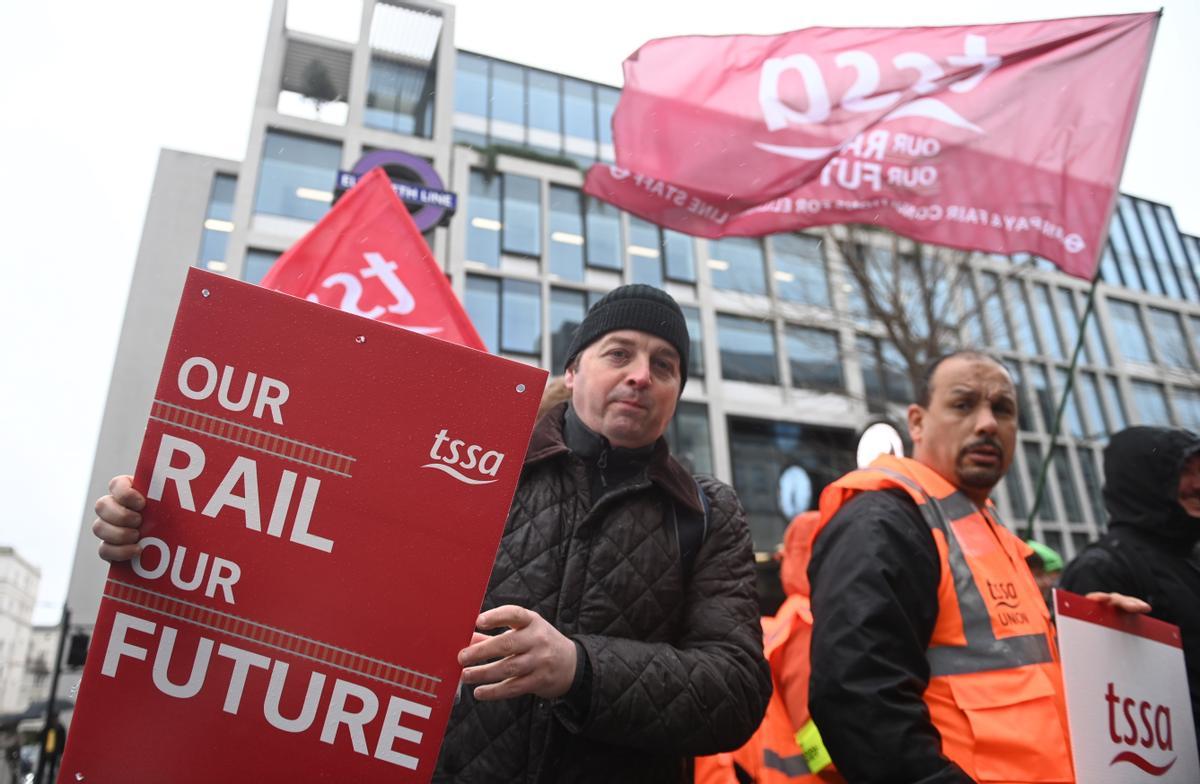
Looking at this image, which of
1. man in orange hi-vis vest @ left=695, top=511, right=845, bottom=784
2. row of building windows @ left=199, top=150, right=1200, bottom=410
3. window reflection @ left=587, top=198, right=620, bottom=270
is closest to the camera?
man in orange hi-vis vest @ left=695, top=511, right=845, bottom=784

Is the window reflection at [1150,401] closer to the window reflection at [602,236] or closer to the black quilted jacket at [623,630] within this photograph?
the window reflection at [602,236]

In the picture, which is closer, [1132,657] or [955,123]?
[1132,657]

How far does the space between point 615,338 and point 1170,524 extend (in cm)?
199

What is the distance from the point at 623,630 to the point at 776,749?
3.17 feet

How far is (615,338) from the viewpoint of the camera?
2.06 metres

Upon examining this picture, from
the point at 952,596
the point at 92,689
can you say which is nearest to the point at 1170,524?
the point at 952,596

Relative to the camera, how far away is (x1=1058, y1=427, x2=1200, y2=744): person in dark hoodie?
2.49 meters

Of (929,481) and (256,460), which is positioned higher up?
(929,481)

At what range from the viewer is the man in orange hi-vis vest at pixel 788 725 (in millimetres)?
2244

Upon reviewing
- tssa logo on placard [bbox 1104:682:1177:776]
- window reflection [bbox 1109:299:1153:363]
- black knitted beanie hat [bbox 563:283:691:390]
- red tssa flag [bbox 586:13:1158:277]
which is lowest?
tssa logo on placard [bbox 1104:682:1177:776]

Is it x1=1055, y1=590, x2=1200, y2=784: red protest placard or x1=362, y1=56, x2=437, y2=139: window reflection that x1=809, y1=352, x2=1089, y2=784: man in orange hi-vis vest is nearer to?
x1=1055, y1=590, x2=1200, y2=784: red protest placard

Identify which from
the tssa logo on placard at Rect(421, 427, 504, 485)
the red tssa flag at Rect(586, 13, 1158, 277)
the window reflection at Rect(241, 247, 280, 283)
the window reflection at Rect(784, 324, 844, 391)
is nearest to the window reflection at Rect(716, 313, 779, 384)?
the window reflection at Rect(784, 324, 844, 391)

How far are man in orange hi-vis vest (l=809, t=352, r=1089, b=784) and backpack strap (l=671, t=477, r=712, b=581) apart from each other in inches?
14.8

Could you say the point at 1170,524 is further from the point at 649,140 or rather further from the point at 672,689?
the point at 649,140
